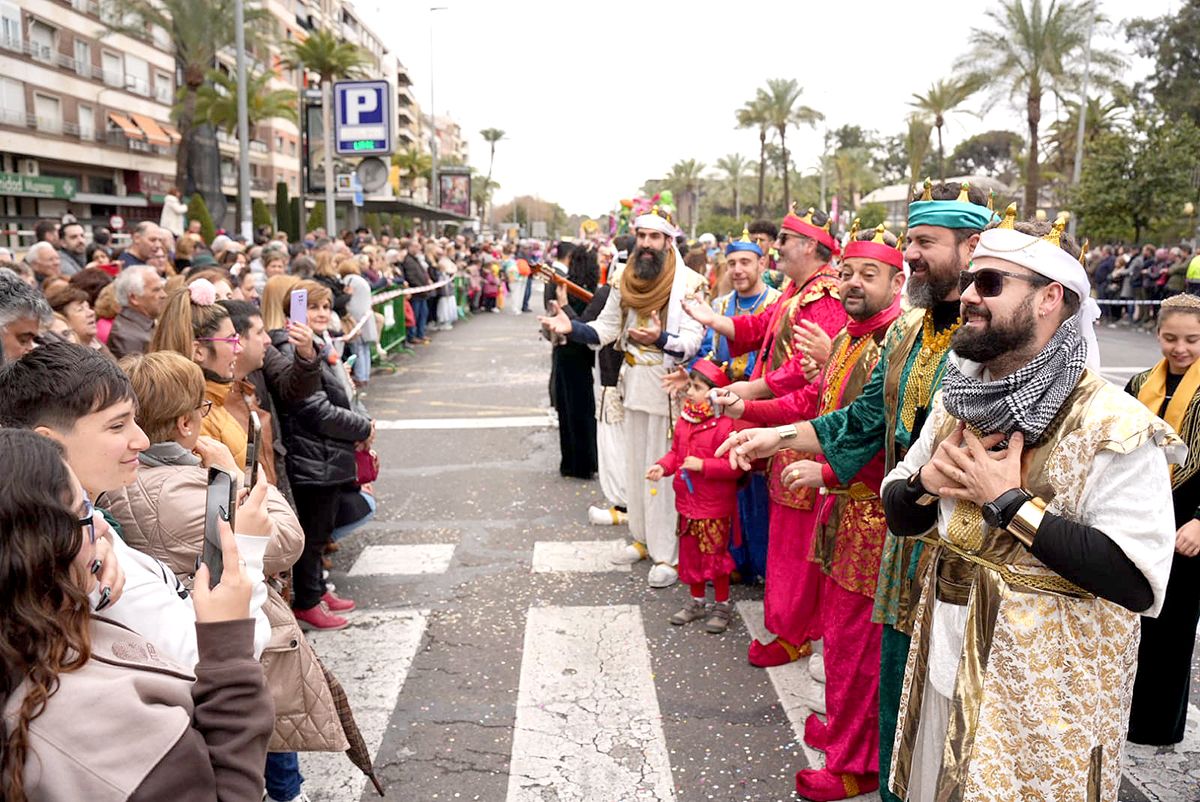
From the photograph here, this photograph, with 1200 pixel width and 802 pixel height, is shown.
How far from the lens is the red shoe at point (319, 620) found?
4.98 meters

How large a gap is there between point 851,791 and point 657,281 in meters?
3.33

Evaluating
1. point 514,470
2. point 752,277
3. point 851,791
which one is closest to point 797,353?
point 752,277

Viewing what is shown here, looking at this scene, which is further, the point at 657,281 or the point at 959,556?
the point at 657,281

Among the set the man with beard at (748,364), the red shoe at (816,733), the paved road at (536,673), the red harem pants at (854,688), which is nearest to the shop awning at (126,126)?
the paved road at (536,673)

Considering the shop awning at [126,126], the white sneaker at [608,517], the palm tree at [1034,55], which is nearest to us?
the white sneaker at [608,517]

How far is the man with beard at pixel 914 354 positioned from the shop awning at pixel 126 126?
1968 inches

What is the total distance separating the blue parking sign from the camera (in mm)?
14117

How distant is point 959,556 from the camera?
8.33ft

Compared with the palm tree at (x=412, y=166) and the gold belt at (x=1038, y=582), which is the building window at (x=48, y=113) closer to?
the palm tree at (x=412, y=166)

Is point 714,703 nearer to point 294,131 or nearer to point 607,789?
point 607,789

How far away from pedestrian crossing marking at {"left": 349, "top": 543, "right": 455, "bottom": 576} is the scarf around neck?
209 cm

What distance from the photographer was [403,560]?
6.04 meters

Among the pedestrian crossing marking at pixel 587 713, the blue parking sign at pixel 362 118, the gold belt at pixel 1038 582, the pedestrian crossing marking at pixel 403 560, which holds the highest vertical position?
Result: the blue parking sign at pixel 362 118

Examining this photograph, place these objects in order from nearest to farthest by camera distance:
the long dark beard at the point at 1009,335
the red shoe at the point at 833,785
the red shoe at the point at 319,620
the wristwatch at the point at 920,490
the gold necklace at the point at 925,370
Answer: the long dark beard at the point at 1009,335 < the wristwatch at the point at 920,490 < the gold necklace at the point at 925,370 < the red shoe at the point at 833,785 < the red shoe at the point at 319,620
